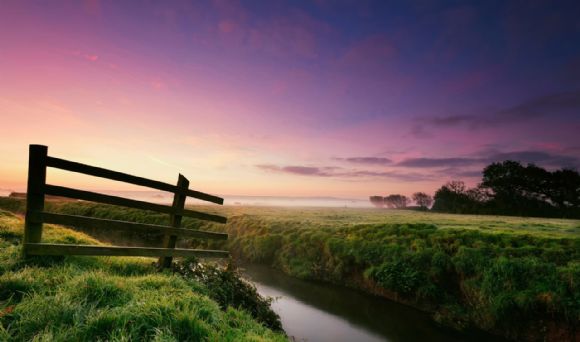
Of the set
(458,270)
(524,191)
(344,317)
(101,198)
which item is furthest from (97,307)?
(524,191)

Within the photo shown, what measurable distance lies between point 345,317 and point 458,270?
6.05 m

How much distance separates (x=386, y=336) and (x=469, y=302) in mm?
4513

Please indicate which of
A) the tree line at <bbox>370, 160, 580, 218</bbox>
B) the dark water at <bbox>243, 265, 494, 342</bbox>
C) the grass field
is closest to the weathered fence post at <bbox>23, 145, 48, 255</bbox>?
the dark water at <bbox>243, 265, 494, 342</bbox>

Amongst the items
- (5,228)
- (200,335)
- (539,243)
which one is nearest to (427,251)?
(539,243)

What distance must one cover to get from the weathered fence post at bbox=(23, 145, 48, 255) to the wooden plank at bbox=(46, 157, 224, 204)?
7.5 inches

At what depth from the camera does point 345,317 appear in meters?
13.3

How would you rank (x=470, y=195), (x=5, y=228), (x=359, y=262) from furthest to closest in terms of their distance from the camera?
(x=470, y=195) → (x=359, y=262) → (x=5, y=228)

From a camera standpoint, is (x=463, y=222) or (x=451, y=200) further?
(x=451, y=200)

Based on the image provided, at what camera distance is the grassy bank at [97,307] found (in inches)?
170

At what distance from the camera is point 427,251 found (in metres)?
16.0

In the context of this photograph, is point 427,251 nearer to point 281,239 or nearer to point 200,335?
point 281,239

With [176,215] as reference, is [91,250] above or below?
below

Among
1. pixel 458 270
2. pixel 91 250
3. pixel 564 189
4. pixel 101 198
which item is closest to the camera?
pixel 91 250

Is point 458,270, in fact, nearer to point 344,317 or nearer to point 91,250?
point 344,317
